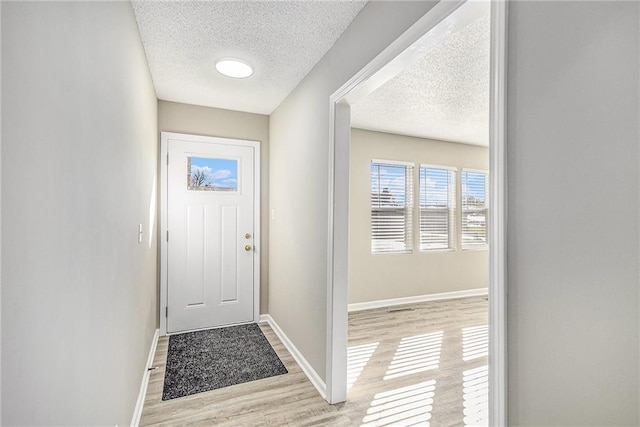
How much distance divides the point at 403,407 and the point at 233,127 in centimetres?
323

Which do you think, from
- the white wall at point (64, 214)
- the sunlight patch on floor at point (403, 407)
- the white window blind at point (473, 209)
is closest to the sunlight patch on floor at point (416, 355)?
the sunlight patch on floor at point (403, 407)

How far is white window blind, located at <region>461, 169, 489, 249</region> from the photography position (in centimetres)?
509

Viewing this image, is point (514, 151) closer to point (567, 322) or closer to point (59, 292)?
point (567, 322)

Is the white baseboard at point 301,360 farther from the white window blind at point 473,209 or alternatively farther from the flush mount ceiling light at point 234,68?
the white window blind at point 473,209

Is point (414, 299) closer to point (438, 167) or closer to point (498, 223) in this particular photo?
point (438, 167)

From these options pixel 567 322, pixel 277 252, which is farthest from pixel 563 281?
pixel 277 252

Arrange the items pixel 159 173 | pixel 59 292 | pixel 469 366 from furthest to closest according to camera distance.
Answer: pixel 159 173 < pixel 469 366 < pixel 59 292

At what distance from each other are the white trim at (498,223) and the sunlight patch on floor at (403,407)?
1143 mm

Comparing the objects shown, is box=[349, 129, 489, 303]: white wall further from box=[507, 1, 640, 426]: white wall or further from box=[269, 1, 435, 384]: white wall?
box=[507, 1, 640, 426]: white wall

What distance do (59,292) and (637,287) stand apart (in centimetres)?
144

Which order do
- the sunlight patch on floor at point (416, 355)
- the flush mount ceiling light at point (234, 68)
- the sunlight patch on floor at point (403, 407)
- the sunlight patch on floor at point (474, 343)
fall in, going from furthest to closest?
the sunlight patch on floor at point (474, 343) → the sunlight patch on floor at point (416, 355) → the flush mount ceiling light at point (234, 68) → the sunlight patch on floor at point (403, 407)

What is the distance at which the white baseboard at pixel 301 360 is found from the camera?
90.7 inches

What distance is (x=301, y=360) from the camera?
2.69 meters

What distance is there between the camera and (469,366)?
9.09ft
